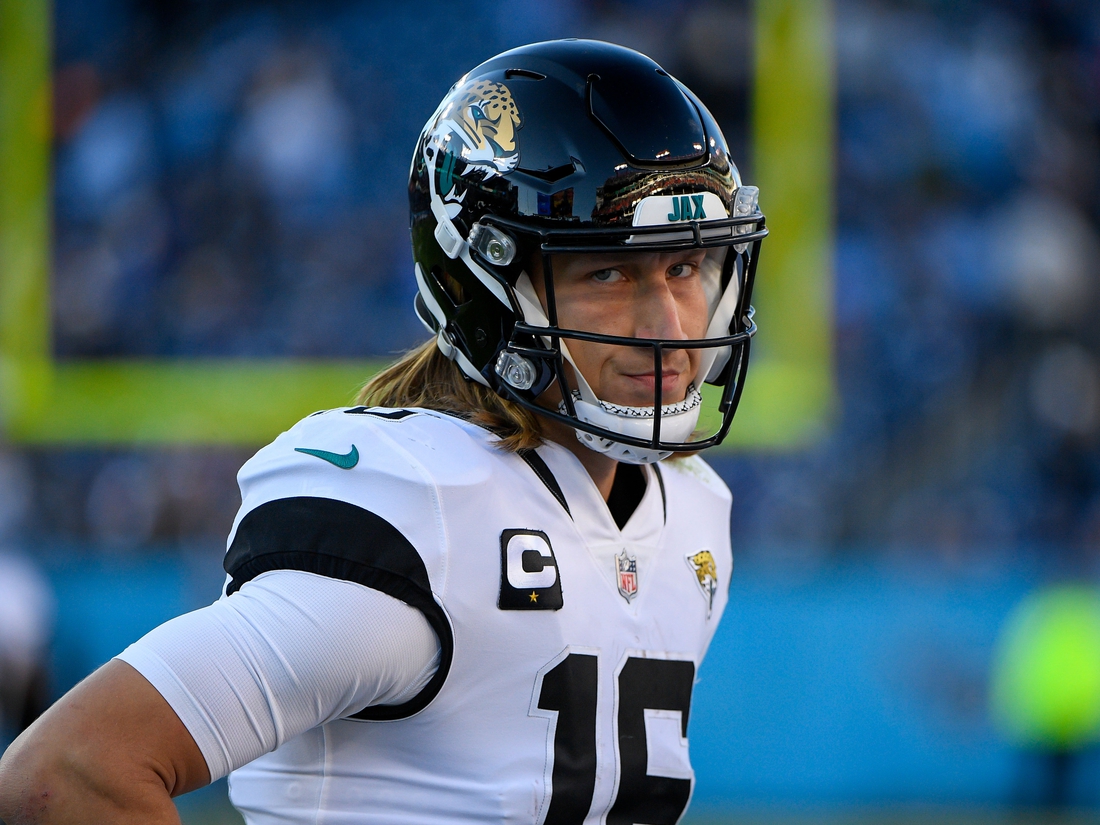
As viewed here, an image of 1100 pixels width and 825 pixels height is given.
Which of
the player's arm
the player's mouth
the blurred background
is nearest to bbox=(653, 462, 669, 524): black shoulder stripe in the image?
the player's mouth

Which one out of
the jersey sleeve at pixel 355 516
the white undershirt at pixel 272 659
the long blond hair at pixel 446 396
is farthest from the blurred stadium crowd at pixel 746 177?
the white undershirt at pixel 272 659

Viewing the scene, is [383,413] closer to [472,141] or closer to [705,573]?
[472,141]

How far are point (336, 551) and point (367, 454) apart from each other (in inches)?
5.8

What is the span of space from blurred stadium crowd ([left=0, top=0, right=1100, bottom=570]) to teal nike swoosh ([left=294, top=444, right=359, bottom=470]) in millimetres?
5129

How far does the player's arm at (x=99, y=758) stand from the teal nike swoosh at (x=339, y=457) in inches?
12.5

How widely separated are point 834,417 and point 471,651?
555 centimetres

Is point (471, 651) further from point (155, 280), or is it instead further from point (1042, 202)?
point (1042, 202)

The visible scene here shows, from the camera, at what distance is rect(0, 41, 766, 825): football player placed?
125 cm

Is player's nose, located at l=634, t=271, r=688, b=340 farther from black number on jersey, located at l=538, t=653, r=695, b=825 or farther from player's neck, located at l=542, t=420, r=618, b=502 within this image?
black number on jersey, located at l=538, t=653, r=695, b=825

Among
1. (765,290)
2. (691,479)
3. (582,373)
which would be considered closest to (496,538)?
(582,373)

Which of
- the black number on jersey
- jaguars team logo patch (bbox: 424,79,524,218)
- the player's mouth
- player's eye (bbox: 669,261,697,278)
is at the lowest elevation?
the black number on jersey

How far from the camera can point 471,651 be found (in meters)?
1.42

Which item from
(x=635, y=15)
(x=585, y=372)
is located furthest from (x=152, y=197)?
(x=585, y=372)

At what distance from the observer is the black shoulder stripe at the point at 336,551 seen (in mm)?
1325
